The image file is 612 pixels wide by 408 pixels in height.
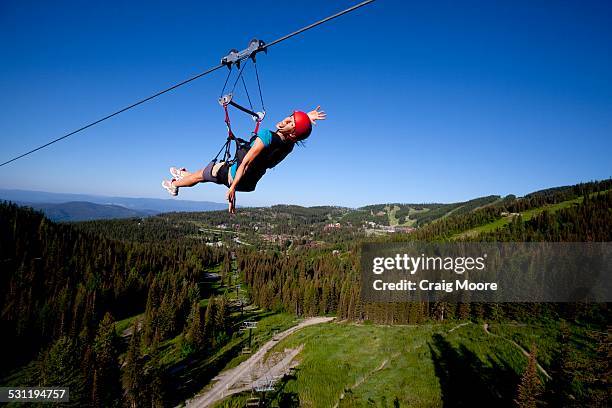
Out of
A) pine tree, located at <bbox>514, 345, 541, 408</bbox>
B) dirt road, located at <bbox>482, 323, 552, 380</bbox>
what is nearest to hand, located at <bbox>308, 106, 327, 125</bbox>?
pine tree, located at <bbox>514, 345, 541, 408</bbox>

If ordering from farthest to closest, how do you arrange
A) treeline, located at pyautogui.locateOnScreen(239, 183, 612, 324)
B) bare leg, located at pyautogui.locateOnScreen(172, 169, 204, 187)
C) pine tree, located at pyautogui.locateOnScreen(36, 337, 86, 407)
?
treeline, located at pyautogui.locateOnScreen(239, 183, 612, 324)
pine tree, located at pyautogui.locateOnScreen(36, 337, 86, 407)
bare leg, located at pyautogui.locateOnScreen(172, 169, 204, 187)

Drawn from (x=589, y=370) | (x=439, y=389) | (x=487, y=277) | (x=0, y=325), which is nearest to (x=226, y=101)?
(x=589, y=370)

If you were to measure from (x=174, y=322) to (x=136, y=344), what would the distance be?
3032 cm

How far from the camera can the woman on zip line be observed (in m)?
6.55

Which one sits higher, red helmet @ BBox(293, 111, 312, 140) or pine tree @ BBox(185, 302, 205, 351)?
red helmet @ BBox(293, 111, 312, 140)

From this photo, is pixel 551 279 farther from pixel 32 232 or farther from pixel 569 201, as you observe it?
pixel 32 232

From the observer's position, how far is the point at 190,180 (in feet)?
27.6

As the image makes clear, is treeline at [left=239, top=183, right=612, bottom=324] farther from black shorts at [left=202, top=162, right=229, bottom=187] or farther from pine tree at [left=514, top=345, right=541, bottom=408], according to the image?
black shorts at [left=202, top=162, right=229, bottom=187]

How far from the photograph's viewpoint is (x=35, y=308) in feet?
274

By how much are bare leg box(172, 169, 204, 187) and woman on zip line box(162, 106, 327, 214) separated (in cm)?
35

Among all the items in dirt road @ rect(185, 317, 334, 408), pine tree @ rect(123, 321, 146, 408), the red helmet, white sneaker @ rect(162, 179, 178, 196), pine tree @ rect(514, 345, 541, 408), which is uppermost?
the red helmet

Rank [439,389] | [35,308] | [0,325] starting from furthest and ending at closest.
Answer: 1. [35,308]
2. [0,325]
3. [439,389]

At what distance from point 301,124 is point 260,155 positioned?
1050 mm

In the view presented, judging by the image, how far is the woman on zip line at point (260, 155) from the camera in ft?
21.5
